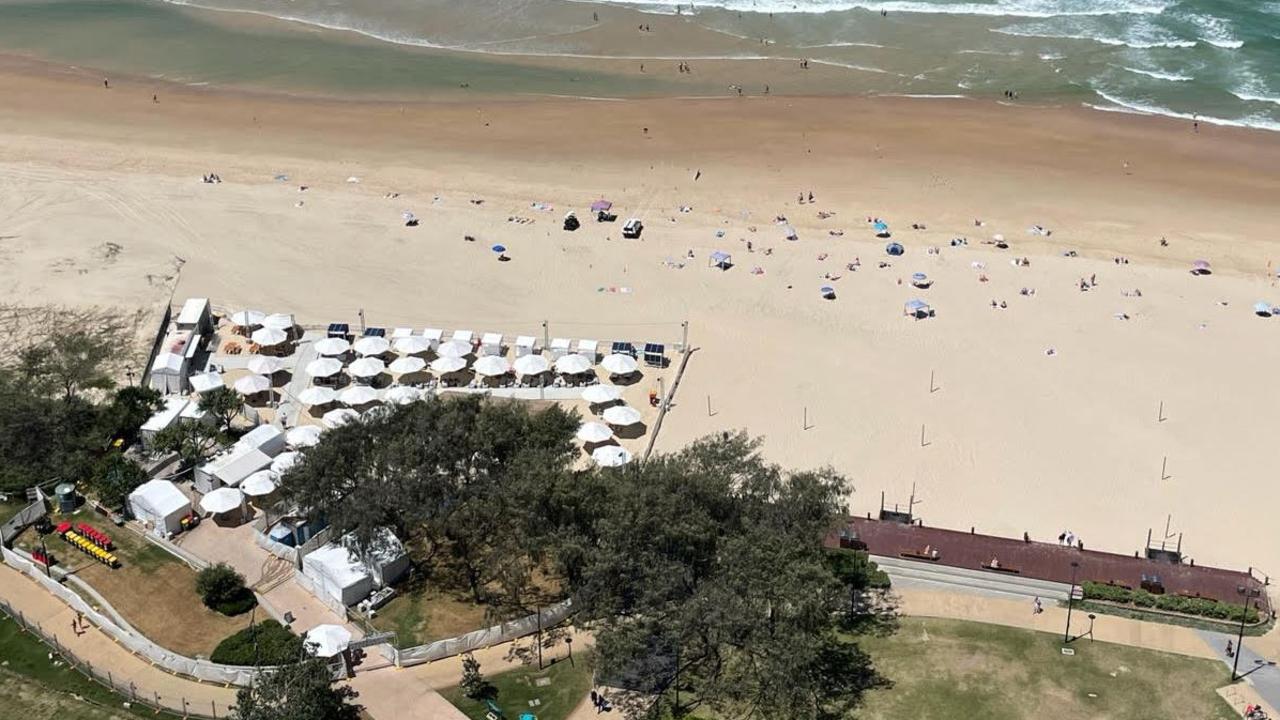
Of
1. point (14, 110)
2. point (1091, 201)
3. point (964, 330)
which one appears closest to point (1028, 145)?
point (1091, 201)

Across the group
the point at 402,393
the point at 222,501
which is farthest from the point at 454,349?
the point at 222,501

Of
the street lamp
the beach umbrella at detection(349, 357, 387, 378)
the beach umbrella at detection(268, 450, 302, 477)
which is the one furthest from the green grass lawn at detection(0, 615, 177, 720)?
the street lamp

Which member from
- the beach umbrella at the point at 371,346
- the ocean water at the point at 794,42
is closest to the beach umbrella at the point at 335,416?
the beach umbrella at the point at 371,346

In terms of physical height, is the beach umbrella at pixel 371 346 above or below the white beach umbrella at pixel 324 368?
above

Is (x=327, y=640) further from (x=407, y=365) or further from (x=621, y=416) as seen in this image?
(x=407, y=365)

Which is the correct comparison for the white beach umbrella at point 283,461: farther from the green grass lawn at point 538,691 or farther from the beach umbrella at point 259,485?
the green grass lawn at point 538,691
